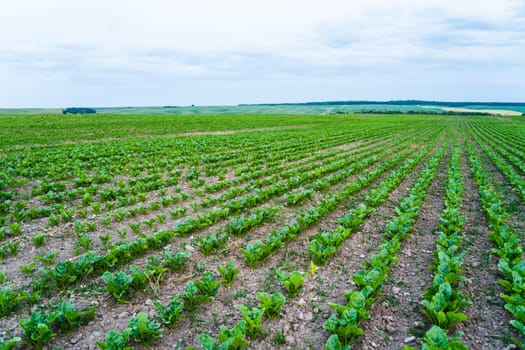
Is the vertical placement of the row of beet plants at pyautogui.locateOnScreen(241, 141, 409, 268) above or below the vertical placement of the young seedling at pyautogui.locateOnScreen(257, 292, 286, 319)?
above

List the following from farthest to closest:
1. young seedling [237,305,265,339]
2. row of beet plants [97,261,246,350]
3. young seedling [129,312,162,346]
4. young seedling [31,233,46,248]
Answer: young seedling [31,233,46,248] < young seedling [237,305,265,339] < young seedling [129,312,162,346] < row of beet plants [97,261,246,350]

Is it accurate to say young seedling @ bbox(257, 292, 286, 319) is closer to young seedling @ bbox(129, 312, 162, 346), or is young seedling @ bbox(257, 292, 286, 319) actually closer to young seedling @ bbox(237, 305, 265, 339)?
young seedling @ bbox(237, 305, 265, 339)

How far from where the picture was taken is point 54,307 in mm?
4492

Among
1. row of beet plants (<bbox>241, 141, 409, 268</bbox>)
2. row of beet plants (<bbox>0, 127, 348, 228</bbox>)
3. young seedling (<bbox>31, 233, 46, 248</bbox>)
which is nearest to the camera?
row of beet plants (<bbox>241, 141, 409, 268</bbox>)

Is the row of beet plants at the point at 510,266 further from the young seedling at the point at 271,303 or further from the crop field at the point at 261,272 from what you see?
the young seedling at the point at 271,303

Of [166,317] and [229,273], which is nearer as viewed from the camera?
[166,317]

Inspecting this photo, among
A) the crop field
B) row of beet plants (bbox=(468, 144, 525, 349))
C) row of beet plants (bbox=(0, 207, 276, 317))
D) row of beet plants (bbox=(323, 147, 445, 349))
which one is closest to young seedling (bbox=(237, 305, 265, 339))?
the crop field

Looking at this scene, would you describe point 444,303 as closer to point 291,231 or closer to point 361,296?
point 361,296

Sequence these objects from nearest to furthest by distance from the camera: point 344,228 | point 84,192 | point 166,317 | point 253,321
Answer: point 253,321 → point 166,317 → point 344,228 → point 84,192

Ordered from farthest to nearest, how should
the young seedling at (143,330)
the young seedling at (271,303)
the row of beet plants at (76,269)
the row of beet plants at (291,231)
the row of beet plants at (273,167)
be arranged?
the row of beet plants at (273,167)
the row of beet plants at (291,231)
the row of beet plants at (76,269)
the young seedling at (271,303)
the young seedling at (143,330)

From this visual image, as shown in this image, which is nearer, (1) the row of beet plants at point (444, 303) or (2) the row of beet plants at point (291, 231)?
(1) the row of beet plants at point (444, 303)

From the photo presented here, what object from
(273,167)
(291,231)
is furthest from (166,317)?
(273,167)

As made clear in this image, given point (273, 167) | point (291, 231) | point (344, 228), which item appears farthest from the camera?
point (273, 167)

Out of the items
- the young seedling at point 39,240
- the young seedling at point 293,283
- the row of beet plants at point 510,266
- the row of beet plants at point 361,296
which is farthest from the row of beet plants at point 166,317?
the row of beet plants at point 510,266
